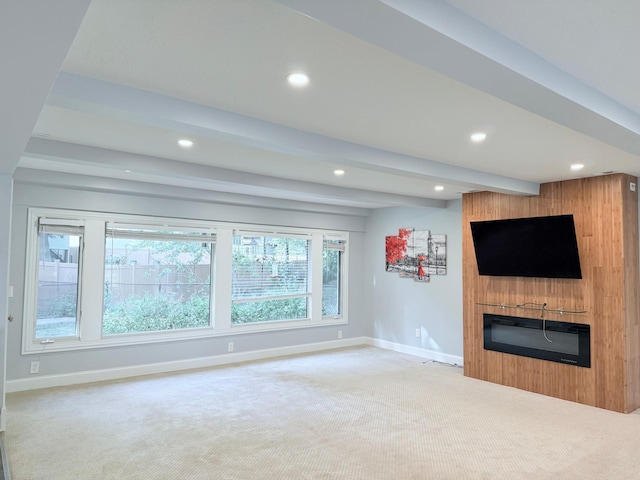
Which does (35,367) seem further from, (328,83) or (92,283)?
(328,83)

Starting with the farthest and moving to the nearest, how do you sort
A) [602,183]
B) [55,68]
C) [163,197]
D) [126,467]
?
[163,197], [602,183], [126,467], [55,68]

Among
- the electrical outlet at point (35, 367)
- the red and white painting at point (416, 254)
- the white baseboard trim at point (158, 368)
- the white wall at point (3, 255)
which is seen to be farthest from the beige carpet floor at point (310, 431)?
the red and white painting at point (416, 254)

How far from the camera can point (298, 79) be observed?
2.34 meters

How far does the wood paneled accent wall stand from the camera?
15.0 feet

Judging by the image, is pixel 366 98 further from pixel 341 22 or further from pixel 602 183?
pixel 602 183

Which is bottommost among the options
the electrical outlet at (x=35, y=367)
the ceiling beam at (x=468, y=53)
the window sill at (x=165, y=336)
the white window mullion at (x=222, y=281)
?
the electrical outlet at (x=35, y=367)

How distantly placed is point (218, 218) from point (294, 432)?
3.41m

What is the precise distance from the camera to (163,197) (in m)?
5.91

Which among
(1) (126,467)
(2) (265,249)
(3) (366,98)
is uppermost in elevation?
(3) (366,98)

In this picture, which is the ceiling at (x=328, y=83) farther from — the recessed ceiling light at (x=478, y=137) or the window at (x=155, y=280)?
the window at (x=155, y=280)

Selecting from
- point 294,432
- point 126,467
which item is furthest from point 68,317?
point 294,432

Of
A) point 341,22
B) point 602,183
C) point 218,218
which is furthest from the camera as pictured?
point 218,218

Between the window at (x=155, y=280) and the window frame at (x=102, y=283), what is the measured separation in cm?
10

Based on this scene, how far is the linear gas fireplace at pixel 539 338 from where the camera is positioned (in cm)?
482
